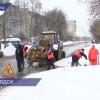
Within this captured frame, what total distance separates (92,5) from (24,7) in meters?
22.4

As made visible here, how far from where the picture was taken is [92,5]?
26.0 meters

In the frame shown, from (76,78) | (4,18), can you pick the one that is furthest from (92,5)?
(76,78)

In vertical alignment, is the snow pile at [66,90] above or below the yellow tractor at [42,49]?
below

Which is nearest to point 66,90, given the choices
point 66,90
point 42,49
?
point 66,90

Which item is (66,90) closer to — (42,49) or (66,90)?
(66,90)

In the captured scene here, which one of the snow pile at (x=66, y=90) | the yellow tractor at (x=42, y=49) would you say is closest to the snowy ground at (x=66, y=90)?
the snow pile at (x=66, y=90)

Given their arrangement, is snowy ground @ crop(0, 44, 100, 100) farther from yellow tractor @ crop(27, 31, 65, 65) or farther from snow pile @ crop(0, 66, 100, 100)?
yellow tractor @ crop(27, 31, 65, 65)

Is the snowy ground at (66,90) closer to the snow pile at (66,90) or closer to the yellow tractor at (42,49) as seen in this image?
the snow pile at (66,90)

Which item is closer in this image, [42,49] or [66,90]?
[66,90]

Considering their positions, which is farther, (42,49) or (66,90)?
(42,49)

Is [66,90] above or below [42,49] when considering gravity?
below

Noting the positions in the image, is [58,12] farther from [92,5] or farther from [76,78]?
[76,78]

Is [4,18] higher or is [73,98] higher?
[4,18]

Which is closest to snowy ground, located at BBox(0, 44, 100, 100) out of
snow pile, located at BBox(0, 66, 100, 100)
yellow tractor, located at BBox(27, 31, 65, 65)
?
snow pile, located at BBox(0, 66, 100, 100)
